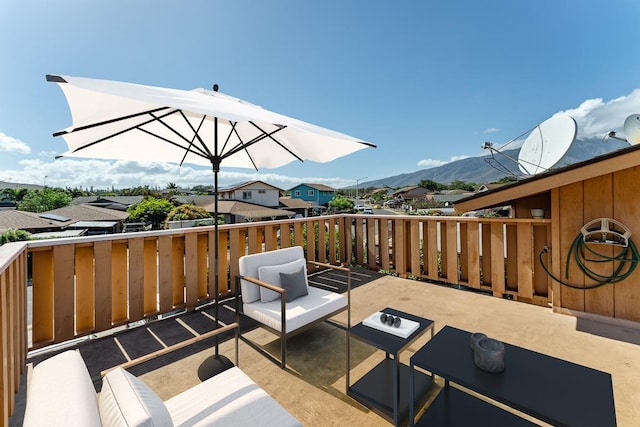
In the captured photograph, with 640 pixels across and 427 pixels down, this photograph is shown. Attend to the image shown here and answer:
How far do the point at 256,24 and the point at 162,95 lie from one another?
6724mm

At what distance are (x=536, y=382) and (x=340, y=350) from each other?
65.7 inches

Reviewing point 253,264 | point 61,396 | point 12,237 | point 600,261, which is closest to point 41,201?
point 12,237

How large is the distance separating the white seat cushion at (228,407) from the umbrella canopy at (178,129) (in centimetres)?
163

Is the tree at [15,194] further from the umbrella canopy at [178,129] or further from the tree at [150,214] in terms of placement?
the umbrella canopy at [178,129]

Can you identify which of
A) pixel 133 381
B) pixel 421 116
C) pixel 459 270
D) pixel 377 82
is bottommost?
pixel 459 270

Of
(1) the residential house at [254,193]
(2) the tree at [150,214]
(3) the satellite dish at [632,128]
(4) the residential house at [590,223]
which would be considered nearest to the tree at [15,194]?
(2) the tree at [150,214]

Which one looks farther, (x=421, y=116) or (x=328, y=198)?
(x=328, y=198)

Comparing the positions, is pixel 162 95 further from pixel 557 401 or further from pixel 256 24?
pixel 256 24

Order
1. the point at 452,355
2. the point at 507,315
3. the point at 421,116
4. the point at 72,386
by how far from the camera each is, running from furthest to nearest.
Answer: the point at 421,116
the point at 507,315
the point at 452,355
the point at 72,386

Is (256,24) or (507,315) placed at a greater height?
(256,24)

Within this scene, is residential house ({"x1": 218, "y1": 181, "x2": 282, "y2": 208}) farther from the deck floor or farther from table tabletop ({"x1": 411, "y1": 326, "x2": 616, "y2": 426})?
table tabletop ({"x1": 411, "y1": 326, "x2": 616, "y2": 426})

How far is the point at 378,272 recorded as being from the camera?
216 inches

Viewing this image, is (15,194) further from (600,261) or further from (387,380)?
(600,261)

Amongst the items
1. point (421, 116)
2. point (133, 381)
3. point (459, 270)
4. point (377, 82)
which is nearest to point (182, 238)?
point (133, 381)
